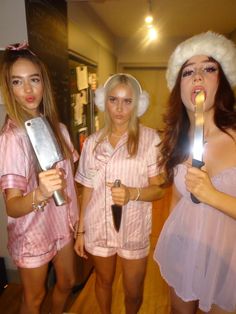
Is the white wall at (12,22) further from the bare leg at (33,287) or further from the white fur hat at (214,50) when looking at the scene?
the bare leg at (33,287)

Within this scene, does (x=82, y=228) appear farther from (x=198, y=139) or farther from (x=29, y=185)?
(x=198, y=139)

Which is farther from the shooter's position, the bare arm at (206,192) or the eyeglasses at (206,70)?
the eyeglasses at (206,70)

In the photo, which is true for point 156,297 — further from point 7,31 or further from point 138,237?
point 7,31

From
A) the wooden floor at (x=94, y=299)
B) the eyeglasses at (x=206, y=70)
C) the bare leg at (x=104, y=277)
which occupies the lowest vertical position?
the wooden floor at (x=94, y=299)

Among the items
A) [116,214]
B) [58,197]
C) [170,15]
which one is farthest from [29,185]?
[170,15]

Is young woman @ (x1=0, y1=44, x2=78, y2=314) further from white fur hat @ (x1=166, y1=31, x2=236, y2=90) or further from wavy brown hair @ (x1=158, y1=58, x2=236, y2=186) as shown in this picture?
white fur hat @ (x1=166, y1=31, x2=236, y2=90)

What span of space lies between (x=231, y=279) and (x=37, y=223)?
73cm

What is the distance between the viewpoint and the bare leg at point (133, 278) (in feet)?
3.93

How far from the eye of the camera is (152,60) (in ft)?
14.4

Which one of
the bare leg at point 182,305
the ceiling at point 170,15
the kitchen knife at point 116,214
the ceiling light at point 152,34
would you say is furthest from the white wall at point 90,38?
the bare leg at point 182,305

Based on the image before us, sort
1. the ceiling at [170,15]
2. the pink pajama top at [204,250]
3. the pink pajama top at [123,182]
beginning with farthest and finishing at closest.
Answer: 1. the ceiling at [170,15]
2. the pink pajama top at [123,182]
3. the pink pajama top at [204,250]

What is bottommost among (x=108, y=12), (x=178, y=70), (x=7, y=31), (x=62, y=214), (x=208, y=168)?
(x=62, y=214)

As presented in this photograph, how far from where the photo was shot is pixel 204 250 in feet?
2.97

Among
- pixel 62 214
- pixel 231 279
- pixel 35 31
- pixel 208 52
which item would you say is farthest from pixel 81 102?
pixel 231 279
